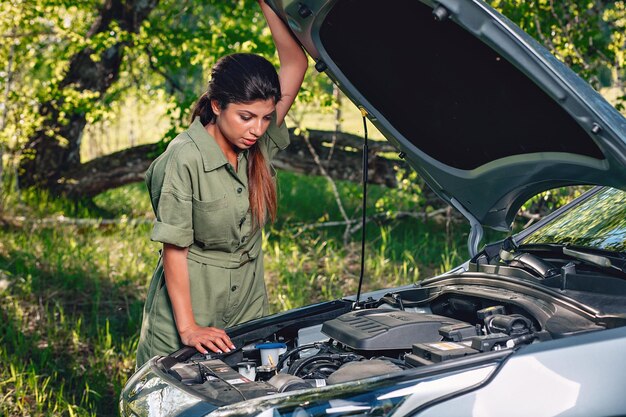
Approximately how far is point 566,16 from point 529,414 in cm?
490

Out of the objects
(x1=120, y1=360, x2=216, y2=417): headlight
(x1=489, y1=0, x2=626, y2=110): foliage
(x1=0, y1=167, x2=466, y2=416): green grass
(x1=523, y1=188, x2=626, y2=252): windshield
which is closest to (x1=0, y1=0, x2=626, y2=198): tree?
(x1=489, y1=0, x2=626, y2=110): foliage

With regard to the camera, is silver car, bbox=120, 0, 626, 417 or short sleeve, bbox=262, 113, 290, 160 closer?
silver car, bbox=120, 0, 626, 417

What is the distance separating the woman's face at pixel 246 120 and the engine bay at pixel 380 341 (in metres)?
0.71

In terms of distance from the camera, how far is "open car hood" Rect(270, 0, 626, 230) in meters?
2.40

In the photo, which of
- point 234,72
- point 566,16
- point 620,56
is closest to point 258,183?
point 234,72

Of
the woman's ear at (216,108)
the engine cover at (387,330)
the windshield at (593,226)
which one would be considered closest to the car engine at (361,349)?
the engine cover at (387,330)

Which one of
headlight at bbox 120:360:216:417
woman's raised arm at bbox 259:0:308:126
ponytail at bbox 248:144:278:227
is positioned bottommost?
headlight at bbox 120:360:216:417

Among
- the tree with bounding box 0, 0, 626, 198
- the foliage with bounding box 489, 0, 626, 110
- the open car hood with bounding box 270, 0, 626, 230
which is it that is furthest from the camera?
the tree with bounding box 0, 0, 626, 198

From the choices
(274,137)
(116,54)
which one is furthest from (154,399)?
(116,54)

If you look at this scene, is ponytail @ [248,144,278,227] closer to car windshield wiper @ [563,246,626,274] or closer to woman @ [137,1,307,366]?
woman @ [137,1,307,366]

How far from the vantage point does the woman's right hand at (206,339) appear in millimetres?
3033

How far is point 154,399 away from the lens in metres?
2.66

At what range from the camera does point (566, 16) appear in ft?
21.2

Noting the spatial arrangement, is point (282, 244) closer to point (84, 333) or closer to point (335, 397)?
point (84, 333)
